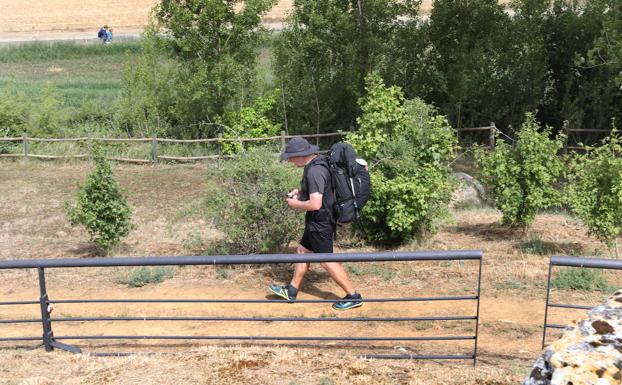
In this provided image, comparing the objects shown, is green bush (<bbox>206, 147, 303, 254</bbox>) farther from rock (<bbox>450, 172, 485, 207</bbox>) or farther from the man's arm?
rock (<bbox>450, 172, 485, 207</bbox>)

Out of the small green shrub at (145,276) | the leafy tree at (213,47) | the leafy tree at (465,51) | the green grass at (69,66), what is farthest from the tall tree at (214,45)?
the small green shrub at (145,276)

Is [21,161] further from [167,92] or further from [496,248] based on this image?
[496,248]

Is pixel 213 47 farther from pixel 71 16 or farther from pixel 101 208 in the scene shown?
pixel 71 16

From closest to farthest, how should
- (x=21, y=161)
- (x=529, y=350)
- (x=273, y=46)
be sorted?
(x=529, y=350)
(x=21, y=161)
(x=273, y=46)

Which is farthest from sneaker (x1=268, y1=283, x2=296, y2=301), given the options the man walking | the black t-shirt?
the black t-shirt

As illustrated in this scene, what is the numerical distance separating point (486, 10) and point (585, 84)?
3.58 metres

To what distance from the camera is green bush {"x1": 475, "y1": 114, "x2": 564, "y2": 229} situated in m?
9.91

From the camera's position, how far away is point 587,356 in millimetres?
3164

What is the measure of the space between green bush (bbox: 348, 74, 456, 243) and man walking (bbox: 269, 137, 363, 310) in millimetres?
2292

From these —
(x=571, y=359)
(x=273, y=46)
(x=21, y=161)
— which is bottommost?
(x=21, y=161)

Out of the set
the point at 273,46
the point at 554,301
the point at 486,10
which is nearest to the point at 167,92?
the point at 273,46

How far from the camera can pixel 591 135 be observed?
65.4 feet

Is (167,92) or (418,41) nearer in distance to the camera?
(418,41)

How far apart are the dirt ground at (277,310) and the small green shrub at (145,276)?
0.10 m
